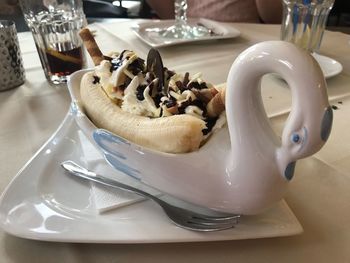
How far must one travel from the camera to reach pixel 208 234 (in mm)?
368

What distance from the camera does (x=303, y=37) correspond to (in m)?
0.91

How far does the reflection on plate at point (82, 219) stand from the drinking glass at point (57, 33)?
0.38 m

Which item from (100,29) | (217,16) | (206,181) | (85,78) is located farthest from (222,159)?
(217,16)

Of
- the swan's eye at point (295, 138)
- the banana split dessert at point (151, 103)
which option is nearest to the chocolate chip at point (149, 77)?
the banana split dessert at point (151, 103)

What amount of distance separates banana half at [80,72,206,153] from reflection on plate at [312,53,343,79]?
1.60 ft

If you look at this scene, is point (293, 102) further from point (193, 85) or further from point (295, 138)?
point (193, 85)

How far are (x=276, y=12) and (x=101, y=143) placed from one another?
1.10 metres

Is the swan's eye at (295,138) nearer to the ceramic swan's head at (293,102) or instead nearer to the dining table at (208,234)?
the ceramic swan's head at (293,102)

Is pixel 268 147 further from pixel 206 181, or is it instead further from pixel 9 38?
pixel 9 38

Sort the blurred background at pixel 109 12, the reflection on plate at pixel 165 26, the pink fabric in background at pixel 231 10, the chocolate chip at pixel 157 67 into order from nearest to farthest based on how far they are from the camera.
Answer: the chocolate chip at pixel 157 67
the reflection on plate at pixel 165 26
the pink fabric in background at pixel 231 10
the blurred background at pixel 109 12

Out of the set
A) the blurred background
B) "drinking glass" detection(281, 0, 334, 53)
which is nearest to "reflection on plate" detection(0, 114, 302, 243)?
"drinking glass" detection(281, 0, 334, 53)

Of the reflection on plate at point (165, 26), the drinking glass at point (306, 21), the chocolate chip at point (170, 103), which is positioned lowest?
the reflection on plate at point (165, 26)

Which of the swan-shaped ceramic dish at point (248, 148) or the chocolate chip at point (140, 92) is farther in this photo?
the chocolate chip at point (140, 92)

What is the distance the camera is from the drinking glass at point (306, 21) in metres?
0.87
